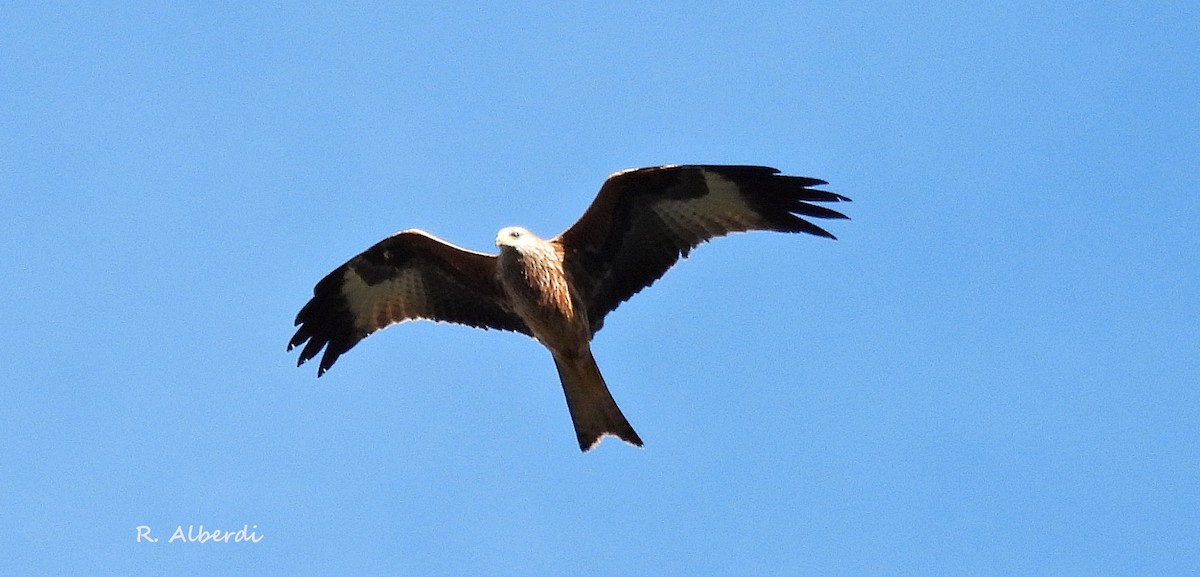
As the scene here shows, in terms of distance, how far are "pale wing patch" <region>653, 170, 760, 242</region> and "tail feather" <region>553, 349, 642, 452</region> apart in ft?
3.92

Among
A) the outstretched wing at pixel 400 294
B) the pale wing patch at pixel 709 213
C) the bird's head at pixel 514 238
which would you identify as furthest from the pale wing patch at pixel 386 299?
the pale wing patch at pixel 709 213

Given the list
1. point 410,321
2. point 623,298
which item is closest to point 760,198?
point 623,298

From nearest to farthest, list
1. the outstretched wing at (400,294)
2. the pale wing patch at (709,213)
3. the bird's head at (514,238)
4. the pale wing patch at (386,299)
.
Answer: the bird's head at (514,238), the pale wing patch at (709,213), the outstretched wing at (400,294), the pale wing patch at (386,299)

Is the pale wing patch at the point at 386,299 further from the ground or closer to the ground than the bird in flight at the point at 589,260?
further from the ground

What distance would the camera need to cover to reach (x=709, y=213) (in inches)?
465

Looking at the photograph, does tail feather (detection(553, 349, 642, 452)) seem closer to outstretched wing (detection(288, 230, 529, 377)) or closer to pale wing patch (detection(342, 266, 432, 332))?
outstretched wing (detection(288, 230, 529, 377))

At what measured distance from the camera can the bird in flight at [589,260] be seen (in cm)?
1152

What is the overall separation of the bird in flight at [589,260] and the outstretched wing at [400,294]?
0.01 metres

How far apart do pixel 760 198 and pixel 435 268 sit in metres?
2.65

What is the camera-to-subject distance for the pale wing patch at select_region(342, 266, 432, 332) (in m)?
12.5

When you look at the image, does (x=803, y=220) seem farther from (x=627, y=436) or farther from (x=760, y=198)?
(x=627, y=436)

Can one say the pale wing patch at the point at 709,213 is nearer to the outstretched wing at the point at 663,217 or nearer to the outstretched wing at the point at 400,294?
the outstretched wing at the point at 663,217

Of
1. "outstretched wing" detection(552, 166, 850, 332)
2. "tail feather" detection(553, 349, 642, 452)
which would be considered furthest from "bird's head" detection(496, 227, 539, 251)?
"tail feather" detection(553, 349, 642, 452)

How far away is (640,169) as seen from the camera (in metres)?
11.5
